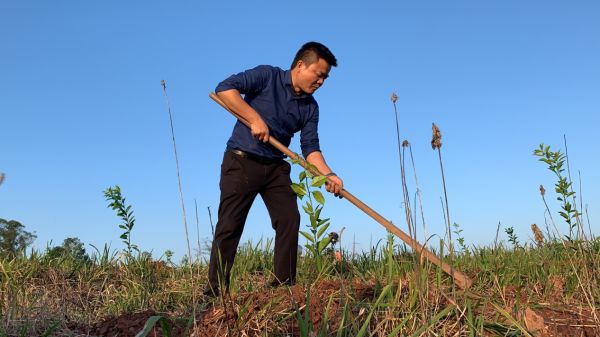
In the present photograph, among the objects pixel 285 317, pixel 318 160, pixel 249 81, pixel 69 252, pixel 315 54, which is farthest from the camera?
pixel 69 252

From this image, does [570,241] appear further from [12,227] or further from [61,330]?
[12,227]

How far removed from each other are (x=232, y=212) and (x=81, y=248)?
266 centimetres

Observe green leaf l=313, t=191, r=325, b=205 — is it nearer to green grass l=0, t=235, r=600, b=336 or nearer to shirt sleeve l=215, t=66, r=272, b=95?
green grass l=0, t=235, r=600, b=336

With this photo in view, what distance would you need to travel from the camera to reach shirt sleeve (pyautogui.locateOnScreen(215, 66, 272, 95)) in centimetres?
429

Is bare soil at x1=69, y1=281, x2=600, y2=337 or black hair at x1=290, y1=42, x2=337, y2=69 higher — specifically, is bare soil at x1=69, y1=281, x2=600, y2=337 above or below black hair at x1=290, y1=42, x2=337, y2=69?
below

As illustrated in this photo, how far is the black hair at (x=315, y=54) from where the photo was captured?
430 centimetres

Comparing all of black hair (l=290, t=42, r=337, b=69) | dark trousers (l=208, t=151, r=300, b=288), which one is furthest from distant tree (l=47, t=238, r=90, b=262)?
black hair (l=290, t=42, r=337, b=69)

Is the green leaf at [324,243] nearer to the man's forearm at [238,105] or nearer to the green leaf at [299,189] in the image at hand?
the green leaf at [299,189]

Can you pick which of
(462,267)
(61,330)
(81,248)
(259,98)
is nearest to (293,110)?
(259,98)

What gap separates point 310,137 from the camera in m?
4.82

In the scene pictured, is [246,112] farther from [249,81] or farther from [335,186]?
[335,186]

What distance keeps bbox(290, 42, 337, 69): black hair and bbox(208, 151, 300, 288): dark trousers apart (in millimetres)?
881

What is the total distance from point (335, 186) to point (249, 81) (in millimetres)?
1201

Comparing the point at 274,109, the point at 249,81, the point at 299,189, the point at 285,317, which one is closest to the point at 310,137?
the point at 274,109
